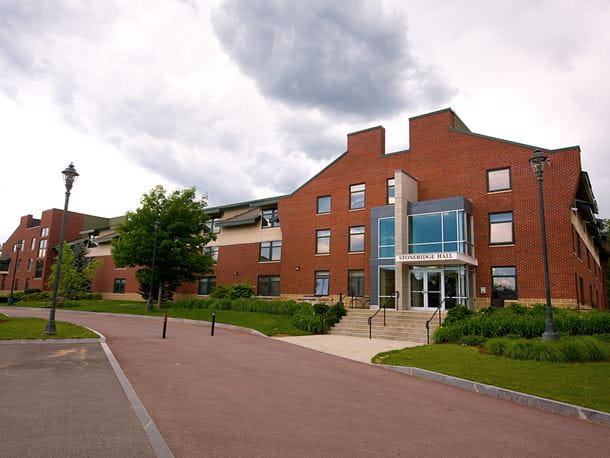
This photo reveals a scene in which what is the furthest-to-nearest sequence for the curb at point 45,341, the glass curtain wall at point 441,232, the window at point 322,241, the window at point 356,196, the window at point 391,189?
the window at point 322,241
the window at point 356,196
the window at point 391,189
the glass curtain wall at point 441,232
the curb at point 45,341

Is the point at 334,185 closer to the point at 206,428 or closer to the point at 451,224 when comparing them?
the point at 451,224

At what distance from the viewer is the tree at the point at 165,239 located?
101 feet

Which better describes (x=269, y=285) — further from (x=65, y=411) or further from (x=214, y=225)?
(x=65, y=411)

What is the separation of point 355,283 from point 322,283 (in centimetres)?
269

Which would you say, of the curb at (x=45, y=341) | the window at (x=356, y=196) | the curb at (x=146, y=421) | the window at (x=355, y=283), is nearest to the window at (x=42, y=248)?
the window at (x=356, y=196)

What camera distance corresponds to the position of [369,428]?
636 cm

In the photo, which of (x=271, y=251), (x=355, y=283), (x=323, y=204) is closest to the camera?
(x=355, y=283)

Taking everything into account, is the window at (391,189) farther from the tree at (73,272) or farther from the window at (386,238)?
the tree at (73,272)

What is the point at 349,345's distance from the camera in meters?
16.6

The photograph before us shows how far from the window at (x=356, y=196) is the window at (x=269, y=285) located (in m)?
8.78

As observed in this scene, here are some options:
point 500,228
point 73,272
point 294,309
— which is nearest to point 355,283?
point 294,309

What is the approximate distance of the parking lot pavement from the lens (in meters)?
4.95

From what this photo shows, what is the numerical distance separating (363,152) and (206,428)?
25.5 meters

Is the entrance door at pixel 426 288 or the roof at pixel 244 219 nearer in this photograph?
the entrance door at pixel 426 288
